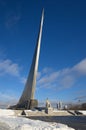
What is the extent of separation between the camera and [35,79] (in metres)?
43.5

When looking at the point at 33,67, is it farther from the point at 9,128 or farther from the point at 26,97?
the point at 9,128

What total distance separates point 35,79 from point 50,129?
1474 inches

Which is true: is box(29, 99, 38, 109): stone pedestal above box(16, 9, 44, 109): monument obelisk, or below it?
below

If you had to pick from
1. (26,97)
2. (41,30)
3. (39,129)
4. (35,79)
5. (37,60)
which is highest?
(41,30)

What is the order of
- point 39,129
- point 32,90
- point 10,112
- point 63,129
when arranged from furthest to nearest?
1. point 32,90
2. point 10,112
3. point 63,129
4. point 39,129

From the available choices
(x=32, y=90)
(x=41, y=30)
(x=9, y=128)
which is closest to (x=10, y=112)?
(x=32, y=90)

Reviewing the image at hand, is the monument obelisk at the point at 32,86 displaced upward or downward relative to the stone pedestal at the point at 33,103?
upward

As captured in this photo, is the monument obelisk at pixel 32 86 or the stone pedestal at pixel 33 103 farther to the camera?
the monument obelisk at pixel 32 86

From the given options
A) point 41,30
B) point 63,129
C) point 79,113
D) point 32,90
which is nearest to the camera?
point 63,129

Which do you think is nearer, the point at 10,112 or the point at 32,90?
the point at 10,112

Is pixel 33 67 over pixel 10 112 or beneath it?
over

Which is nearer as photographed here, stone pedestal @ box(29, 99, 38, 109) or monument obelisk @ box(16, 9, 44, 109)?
stone pedestal @ box(29, 99, 38, 109)

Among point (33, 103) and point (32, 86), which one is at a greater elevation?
point (32, 86)

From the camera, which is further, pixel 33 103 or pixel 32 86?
pixel 32 86
